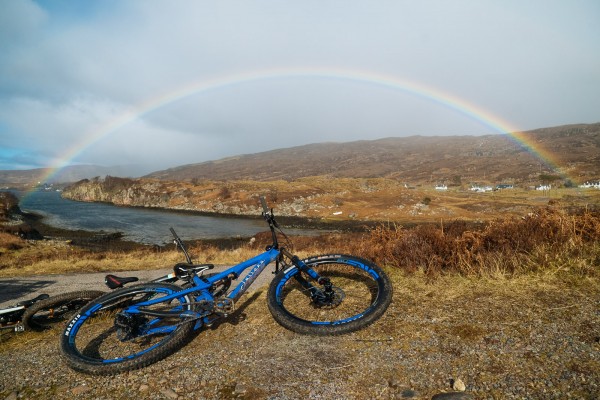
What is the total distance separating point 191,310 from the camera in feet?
14.9

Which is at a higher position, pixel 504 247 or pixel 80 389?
pixel 504 247

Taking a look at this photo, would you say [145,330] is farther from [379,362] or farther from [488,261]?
A: [488,261]

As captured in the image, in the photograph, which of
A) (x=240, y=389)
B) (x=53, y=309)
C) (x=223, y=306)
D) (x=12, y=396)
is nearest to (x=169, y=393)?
(x=240, y=389)

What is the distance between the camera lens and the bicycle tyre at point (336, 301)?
4379mm

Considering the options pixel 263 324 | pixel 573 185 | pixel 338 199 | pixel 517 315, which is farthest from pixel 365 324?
pixel 573 185

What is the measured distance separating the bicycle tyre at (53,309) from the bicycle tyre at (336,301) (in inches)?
134

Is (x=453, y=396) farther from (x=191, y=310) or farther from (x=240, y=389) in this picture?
(x=191, y=310)

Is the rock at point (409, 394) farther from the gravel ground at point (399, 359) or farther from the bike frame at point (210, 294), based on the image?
the bike frame at point (210, 294)

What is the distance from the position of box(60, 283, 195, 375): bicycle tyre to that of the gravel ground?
0.13m

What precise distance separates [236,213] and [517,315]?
62.0m

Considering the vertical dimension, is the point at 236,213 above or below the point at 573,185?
above

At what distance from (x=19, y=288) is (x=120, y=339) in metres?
10.5

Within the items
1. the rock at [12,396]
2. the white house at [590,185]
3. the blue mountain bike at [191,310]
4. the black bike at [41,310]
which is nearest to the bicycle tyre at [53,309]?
the black bike at [41,310]

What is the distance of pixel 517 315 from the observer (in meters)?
4.25
